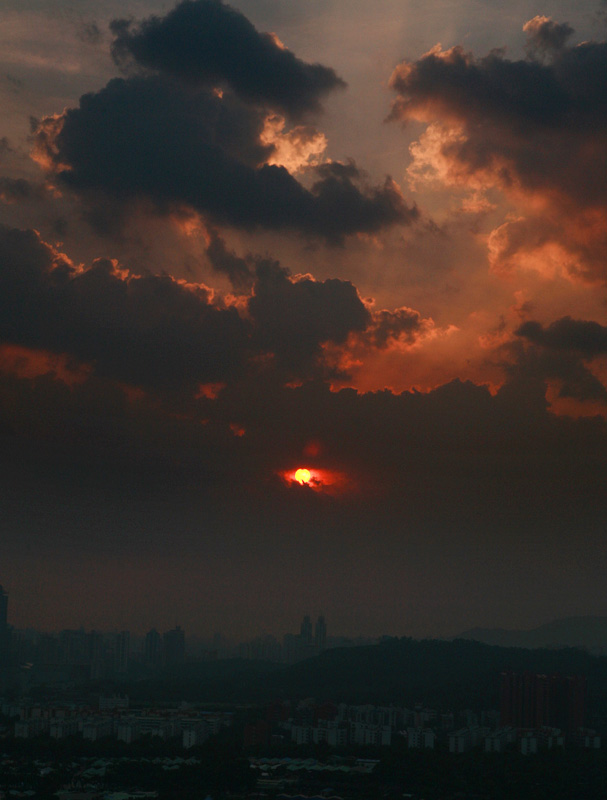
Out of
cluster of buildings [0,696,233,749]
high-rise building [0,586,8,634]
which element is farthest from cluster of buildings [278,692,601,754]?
high-rise building [0,586,8,634]

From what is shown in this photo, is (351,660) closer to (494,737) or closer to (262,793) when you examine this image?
(494,737)

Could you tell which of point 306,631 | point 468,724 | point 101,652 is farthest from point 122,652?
point 468,724

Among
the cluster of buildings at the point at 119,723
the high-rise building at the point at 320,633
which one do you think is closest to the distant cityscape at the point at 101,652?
the high-rise building at the point at 320,633

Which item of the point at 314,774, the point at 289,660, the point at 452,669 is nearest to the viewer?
the point at 314,774

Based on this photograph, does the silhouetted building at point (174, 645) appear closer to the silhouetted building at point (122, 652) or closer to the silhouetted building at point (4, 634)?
the silhouetted building at point (122, 652)

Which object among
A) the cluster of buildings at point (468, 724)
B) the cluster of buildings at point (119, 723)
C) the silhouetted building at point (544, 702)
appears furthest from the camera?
the silhouetted building at point (544, 702)

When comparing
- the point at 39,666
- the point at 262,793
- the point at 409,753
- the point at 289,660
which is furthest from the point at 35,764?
the point at 289,660
